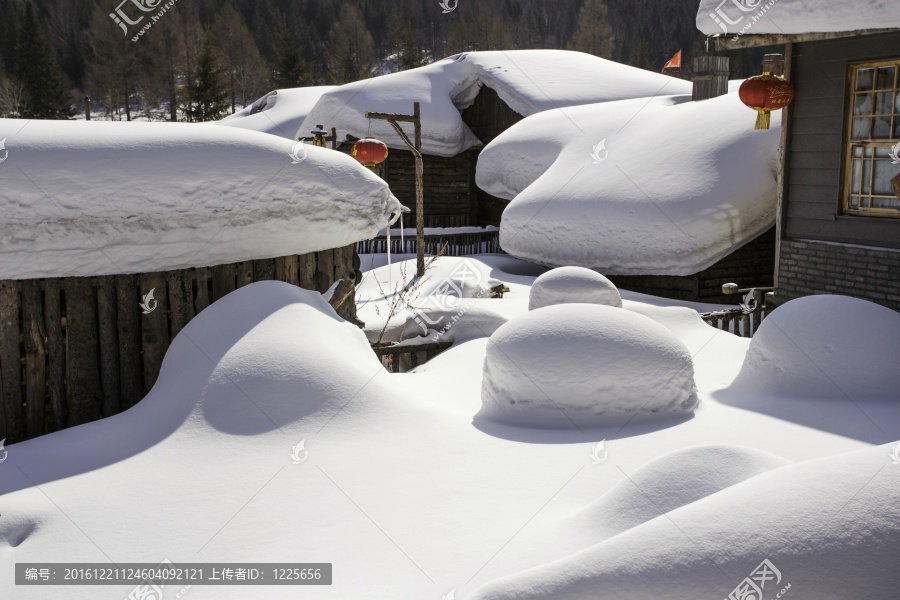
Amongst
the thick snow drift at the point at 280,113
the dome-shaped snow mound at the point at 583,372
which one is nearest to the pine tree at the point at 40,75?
the thick snow drift at the point at 280,113

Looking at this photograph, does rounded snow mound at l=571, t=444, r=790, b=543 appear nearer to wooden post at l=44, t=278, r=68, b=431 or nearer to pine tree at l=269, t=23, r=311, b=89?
wooden post at l=44, t=278, r=68, b=431

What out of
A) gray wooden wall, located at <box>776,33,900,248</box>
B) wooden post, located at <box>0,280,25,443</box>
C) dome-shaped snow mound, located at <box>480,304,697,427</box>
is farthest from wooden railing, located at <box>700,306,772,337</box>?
wooden post, located at <box>0,280,25,443</box>

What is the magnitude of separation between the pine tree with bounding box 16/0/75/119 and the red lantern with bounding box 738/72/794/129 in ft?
125

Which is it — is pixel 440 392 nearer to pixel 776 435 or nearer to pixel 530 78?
pixel 776 435

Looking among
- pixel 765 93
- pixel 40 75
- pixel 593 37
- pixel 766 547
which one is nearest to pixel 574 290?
pixel 765 93

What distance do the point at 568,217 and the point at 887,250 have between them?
19.1 feet

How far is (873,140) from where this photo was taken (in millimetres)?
8352

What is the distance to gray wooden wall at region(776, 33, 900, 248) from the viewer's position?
328 inches

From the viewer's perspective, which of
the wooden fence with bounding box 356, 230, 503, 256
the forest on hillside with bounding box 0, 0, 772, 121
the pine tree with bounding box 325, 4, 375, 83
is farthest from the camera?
the pine tree with bounding box 325, 4, 375, 83

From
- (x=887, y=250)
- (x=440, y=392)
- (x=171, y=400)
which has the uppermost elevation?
(x=887, y=250)

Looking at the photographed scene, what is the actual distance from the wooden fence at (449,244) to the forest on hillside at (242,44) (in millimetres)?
17447

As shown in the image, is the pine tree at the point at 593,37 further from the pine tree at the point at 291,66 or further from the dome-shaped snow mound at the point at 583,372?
the dome-shaped snow mound at the point at 583,372

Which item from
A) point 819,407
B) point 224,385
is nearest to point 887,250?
point 819,407

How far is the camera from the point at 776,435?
17.2ft
